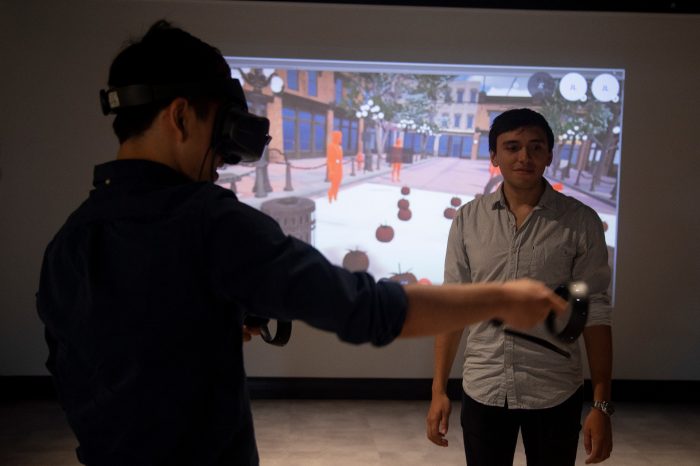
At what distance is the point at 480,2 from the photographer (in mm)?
4160

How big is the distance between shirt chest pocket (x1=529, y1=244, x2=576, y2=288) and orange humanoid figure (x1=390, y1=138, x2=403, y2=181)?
105 inches

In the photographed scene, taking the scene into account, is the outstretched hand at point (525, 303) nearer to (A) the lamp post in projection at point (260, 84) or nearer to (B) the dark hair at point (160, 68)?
(B) the dark hair at point (160, 68)

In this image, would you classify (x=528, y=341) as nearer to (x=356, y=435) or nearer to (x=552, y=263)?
(x=552, y=263)

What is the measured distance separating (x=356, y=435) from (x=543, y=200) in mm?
2431

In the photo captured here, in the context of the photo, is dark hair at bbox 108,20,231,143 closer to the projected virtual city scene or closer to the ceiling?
the projected virtual city scene

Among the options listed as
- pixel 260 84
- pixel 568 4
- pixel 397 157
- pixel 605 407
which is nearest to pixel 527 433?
pixel 605 407

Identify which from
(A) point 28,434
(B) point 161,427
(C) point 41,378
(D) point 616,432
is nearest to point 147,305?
(B) point 161,427

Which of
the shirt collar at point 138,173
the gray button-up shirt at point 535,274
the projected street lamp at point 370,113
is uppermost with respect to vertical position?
the projected street lamp at point 370,113

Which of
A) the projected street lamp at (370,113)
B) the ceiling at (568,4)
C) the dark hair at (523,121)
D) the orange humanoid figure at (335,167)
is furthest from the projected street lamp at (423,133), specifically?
the dark hair at (523,121)

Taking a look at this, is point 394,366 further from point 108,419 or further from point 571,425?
point 108,419

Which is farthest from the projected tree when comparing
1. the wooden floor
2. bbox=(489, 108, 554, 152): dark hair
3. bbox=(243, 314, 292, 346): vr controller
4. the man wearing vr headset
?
the man wearing vr headset

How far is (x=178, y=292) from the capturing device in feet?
2.53

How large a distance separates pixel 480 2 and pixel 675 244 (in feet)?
7.34

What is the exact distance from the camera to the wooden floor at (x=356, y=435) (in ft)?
11.1
